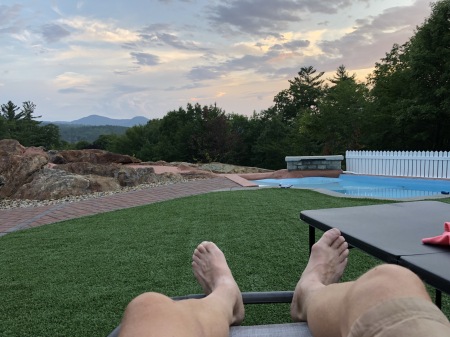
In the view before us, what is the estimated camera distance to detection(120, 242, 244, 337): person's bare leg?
0.80 meters

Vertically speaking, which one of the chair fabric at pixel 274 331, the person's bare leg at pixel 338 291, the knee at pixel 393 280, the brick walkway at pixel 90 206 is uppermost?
the knee at pixel 393 280

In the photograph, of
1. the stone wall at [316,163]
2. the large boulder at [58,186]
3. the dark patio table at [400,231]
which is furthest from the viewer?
the stone wall at [316,163]

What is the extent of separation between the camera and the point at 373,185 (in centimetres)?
978

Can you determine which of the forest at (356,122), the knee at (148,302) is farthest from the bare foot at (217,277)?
the forest at (356,122)

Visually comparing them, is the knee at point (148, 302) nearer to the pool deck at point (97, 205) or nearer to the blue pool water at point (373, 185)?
the pool deck at point (97, 205)

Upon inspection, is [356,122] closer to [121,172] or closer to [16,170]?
[121,172]

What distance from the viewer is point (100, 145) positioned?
3872 cm

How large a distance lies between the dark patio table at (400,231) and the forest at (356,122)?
13.9m

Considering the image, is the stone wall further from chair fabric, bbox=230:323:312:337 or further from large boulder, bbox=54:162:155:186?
chair fabric, bbox=230:323:312:337

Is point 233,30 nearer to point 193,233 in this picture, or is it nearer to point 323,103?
point 323,103

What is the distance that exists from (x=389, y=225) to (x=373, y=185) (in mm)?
8853

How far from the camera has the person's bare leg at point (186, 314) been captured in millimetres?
798

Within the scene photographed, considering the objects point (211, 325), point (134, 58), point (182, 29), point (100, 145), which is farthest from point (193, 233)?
point (100, 145)

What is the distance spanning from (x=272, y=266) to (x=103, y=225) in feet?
7.83
